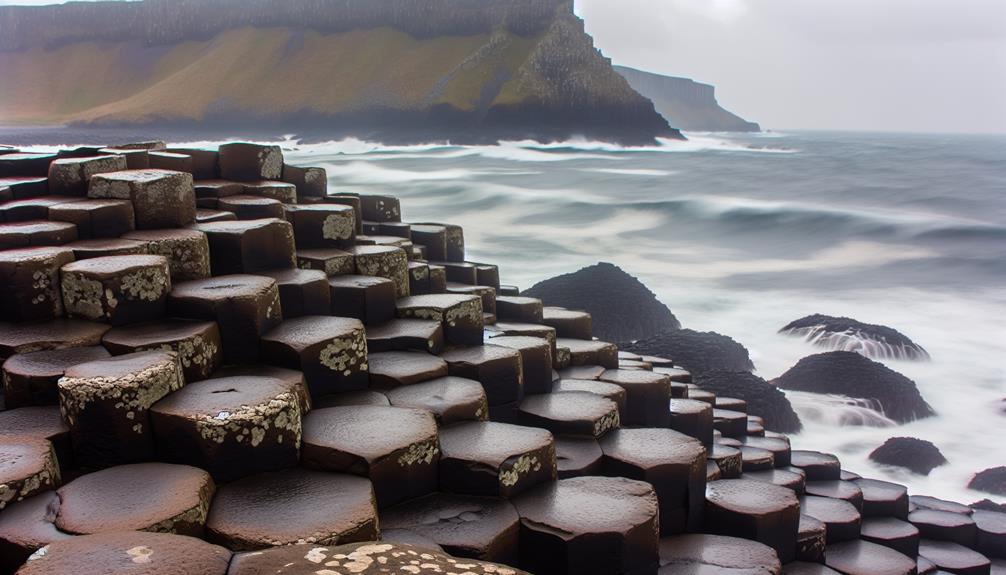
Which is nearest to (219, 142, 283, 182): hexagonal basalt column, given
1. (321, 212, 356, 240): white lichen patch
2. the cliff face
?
(321, 212, 356, 240): white lichen patch

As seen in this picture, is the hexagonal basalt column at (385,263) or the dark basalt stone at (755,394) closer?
the hexagonal basalt column at (385,263)

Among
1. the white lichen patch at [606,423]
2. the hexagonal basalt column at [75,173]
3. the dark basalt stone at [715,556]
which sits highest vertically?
the hexagonal basalt column at [75,173]

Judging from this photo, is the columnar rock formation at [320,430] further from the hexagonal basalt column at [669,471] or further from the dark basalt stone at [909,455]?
the dark basalt stone at [909,455]

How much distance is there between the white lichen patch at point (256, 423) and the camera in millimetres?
2715

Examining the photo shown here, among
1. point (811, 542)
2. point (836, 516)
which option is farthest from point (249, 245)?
point (836, 516)

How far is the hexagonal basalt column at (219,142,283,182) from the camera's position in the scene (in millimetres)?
5730

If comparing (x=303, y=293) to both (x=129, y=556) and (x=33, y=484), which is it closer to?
(x=33, y=484)

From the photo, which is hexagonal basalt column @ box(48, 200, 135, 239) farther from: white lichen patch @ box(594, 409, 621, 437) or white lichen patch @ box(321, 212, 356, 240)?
white lichen patch @ box(594, 409, 621, 437)

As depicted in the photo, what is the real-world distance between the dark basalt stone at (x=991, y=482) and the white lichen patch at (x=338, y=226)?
6469 millimetres

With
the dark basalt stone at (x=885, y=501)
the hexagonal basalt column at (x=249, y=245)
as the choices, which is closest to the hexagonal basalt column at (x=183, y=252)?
the hexagonal basalt column at (x=249, y=245)

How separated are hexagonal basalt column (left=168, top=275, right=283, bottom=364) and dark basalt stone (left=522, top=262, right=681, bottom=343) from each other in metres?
6.62

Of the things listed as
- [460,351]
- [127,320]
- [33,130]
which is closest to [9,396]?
[127,320]

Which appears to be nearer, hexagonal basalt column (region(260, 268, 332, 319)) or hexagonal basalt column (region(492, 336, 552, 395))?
hexagonal basalt column (region(260, 268, 332, 319))

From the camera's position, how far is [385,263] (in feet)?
16.2
